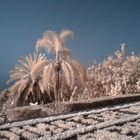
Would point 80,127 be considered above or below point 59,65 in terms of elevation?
below

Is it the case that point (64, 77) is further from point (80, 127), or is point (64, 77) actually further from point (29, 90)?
point (80, 127)

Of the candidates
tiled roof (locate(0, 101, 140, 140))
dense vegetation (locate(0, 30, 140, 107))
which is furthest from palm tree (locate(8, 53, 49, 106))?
tiled roof (locate(0, 101, 140, 140))

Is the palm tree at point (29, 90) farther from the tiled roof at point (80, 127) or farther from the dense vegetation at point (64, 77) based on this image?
the tiled roof at point (80, 127)

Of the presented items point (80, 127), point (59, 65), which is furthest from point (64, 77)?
point (80, 127)

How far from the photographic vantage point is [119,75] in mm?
17891

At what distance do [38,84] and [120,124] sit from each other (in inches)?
370

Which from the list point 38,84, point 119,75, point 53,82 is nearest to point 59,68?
point 53,82

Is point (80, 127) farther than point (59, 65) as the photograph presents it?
No

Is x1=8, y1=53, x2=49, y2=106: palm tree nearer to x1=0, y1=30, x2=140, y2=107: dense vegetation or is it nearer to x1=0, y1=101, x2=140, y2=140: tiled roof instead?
x1=0, y1=30, x2=140, y2=107: dense vegetation

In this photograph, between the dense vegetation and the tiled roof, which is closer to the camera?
the tiled roof

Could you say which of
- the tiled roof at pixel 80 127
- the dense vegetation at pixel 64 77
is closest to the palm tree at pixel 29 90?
the dense vegetation at pixel 64 77

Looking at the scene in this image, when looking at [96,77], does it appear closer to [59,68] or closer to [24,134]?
[59,68]

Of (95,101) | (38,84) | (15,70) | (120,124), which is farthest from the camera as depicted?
(15,70)

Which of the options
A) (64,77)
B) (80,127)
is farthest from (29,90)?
(80,127)
